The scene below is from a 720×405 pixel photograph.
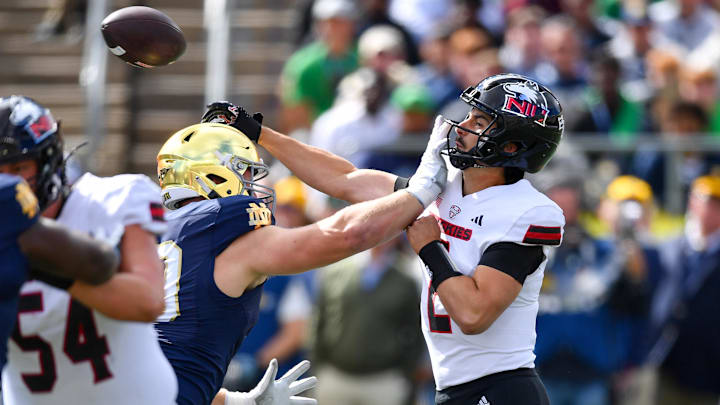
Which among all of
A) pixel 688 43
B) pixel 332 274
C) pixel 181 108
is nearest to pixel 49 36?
pixel 181 108

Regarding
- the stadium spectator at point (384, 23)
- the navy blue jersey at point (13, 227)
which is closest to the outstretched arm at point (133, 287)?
the navy blue jersey at point (13, 227)

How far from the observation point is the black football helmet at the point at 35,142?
10.9 ft

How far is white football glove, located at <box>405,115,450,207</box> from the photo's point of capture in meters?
4.28

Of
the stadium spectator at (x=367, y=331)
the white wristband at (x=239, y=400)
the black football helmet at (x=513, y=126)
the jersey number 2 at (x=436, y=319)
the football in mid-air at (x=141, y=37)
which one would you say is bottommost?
the stadium spectator at (x=367, y=331)

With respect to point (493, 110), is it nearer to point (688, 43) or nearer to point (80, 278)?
point (80, 278)

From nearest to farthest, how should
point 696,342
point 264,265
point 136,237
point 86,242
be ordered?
point 86,242 → point 136,237 → point 264,265 → point 696,342

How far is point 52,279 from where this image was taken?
325cm

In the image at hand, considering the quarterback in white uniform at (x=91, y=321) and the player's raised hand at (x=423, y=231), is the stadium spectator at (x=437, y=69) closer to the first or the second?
the player's raised hand at (x=423, y=231)

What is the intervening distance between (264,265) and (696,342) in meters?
4.67

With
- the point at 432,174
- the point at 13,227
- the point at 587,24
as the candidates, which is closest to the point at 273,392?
the point at 432,174

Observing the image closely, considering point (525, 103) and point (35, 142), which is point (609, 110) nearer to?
point (525, 103)

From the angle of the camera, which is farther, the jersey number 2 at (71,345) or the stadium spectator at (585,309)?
the stadium spectator at (585,309)

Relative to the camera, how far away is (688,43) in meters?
9.96

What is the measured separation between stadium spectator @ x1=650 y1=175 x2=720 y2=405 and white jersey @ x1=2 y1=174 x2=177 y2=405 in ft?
16.7
